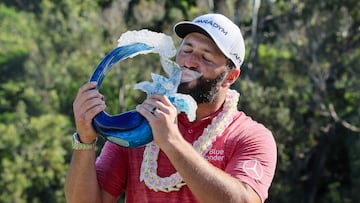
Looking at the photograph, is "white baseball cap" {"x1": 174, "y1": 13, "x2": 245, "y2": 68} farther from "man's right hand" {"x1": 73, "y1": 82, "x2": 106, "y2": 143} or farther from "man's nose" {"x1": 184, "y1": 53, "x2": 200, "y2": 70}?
"man's right hand" {"x1": 73, "y1": 82, "x2": 106, "y2": 143}

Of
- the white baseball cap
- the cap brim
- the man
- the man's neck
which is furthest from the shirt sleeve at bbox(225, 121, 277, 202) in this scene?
the cap brim

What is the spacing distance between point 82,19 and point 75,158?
71.2 ft

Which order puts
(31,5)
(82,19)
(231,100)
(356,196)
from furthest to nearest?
(31,5) < (82,19) < (356,196) < (231,100)

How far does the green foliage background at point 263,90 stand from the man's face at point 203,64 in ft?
52.8

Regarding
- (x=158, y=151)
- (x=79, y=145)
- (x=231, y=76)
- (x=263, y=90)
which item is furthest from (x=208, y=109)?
(x=263, y=90)

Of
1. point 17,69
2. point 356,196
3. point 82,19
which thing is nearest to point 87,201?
point 356,196

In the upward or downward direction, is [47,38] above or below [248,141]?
below

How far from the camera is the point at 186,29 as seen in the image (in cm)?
320

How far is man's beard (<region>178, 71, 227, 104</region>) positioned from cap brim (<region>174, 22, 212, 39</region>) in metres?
0.17

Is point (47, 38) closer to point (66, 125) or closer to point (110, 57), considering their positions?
point (66, 125)

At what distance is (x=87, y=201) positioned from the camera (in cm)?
314

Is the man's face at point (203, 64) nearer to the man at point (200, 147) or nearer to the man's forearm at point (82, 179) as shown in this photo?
the man at point (200, 147)

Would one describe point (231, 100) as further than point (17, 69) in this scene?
No

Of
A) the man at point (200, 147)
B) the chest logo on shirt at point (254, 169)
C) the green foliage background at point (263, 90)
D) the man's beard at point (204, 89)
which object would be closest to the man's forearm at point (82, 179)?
the man at point (200, 147)
